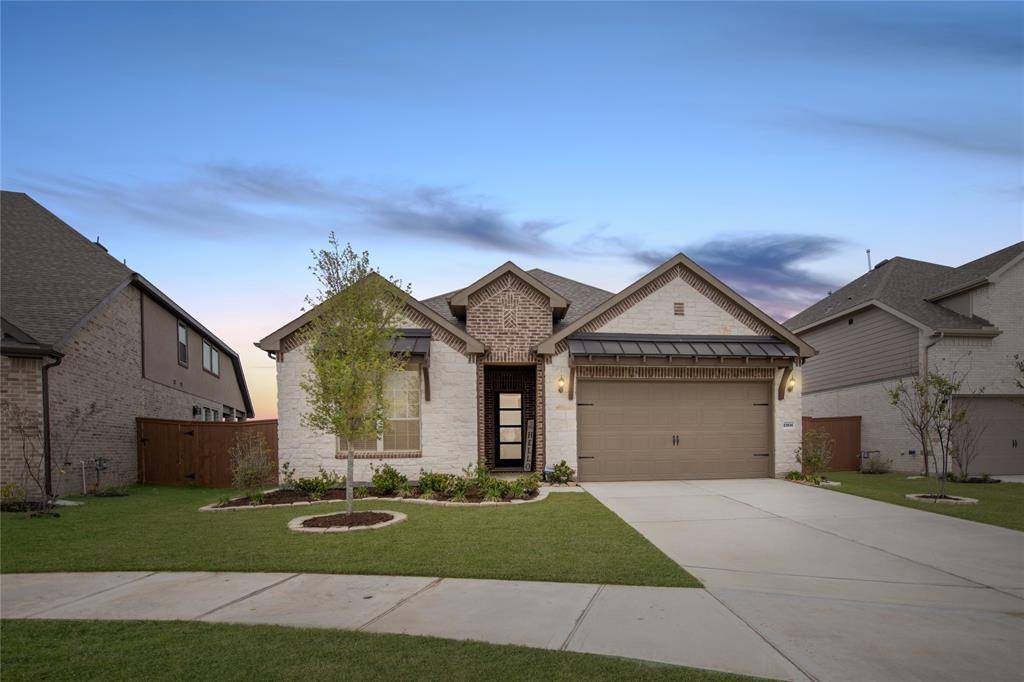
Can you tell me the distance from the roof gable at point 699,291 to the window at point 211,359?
1853 centimetres

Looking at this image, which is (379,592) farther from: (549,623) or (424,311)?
(424,311)

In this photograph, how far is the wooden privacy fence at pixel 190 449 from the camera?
663 inches

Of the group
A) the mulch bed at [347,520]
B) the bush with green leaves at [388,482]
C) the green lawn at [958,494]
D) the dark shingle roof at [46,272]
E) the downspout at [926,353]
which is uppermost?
the dark shingle roof at [46,272]

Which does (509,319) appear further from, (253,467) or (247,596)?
(247,596)

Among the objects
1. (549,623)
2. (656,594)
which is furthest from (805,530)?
(549,623)

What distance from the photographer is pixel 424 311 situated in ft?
50.8

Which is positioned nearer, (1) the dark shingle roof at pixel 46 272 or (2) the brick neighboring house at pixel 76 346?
(2) the brick neighboring house at pixel 76 346

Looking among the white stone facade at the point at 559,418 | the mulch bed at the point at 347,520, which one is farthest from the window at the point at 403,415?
the mulch bed at the point at 347,520

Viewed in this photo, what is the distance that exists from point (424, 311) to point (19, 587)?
1004 centimetres

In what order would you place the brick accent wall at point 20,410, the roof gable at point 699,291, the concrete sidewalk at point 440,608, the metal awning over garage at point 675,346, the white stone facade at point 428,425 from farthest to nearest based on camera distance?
the roof gable at point 699,291 < the metal awning over garage at point 675,346 < the white stone facade at point 428,425 < the brick accent wall at point 20,410 < the concrete sidewalk at point 440,608

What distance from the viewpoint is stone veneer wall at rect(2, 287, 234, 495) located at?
1423 centimetres

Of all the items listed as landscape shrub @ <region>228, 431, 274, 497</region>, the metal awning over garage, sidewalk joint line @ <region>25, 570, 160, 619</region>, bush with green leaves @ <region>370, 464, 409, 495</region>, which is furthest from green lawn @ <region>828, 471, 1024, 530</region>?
landscape shrub @ <region>228, 431, 274, 497</region>

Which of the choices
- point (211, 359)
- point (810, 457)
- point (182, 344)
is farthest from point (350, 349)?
point (211, 359)

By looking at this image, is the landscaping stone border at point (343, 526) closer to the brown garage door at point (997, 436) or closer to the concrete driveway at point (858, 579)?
the concrete driveway at point (858, 579)
